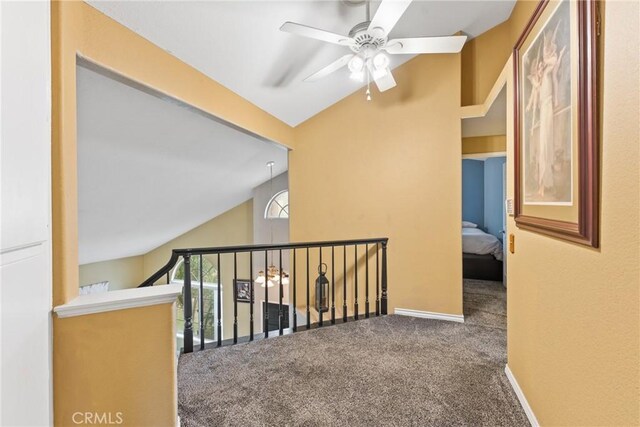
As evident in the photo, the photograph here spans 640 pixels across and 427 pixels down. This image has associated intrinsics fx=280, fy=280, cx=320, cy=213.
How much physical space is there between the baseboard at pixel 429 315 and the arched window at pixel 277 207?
4.25 m

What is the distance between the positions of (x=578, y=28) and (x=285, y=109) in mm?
2762

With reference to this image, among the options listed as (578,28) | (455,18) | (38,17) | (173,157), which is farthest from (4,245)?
(455,18)

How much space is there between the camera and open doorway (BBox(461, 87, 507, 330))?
10.8 feet

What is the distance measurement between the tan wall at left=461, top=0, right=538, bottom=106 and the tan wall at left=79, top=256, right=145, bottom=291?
7.70 metres

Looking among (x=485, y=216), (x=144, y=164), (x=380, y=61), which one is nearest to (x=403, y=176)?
(x=380, y=61)

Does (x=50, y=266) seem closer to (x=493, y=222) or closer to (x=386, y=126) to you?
(x=386, y=126)

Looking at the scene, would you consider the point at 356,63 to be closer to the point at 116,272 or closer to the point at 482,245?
the point at 482,245

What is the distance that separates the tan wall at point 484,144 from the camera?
380cm

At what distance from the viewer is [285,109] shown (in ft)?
11.1

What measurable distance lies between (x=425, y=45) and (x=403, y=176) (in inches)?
58.8

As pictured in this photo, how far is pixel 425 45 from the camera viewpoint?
2068 millimetres

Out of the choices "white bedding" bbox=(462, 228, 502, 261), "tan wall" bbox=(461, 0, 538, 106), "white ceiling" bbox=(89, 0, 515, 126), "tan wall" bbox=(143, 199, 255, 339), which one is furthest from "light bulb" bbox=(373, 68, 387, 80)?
"tan wall" bbox=(143, 199, 255, 339)

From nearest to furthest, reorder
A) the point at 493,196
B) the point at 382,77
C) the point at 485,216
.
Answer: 1. the point at 382,77
2. the point at 493,196
3. the point at 485,216

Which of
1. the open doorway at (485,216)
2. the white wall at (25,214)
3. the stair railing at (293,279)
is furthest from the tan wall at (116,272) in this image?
the open doorway at (485,216)
